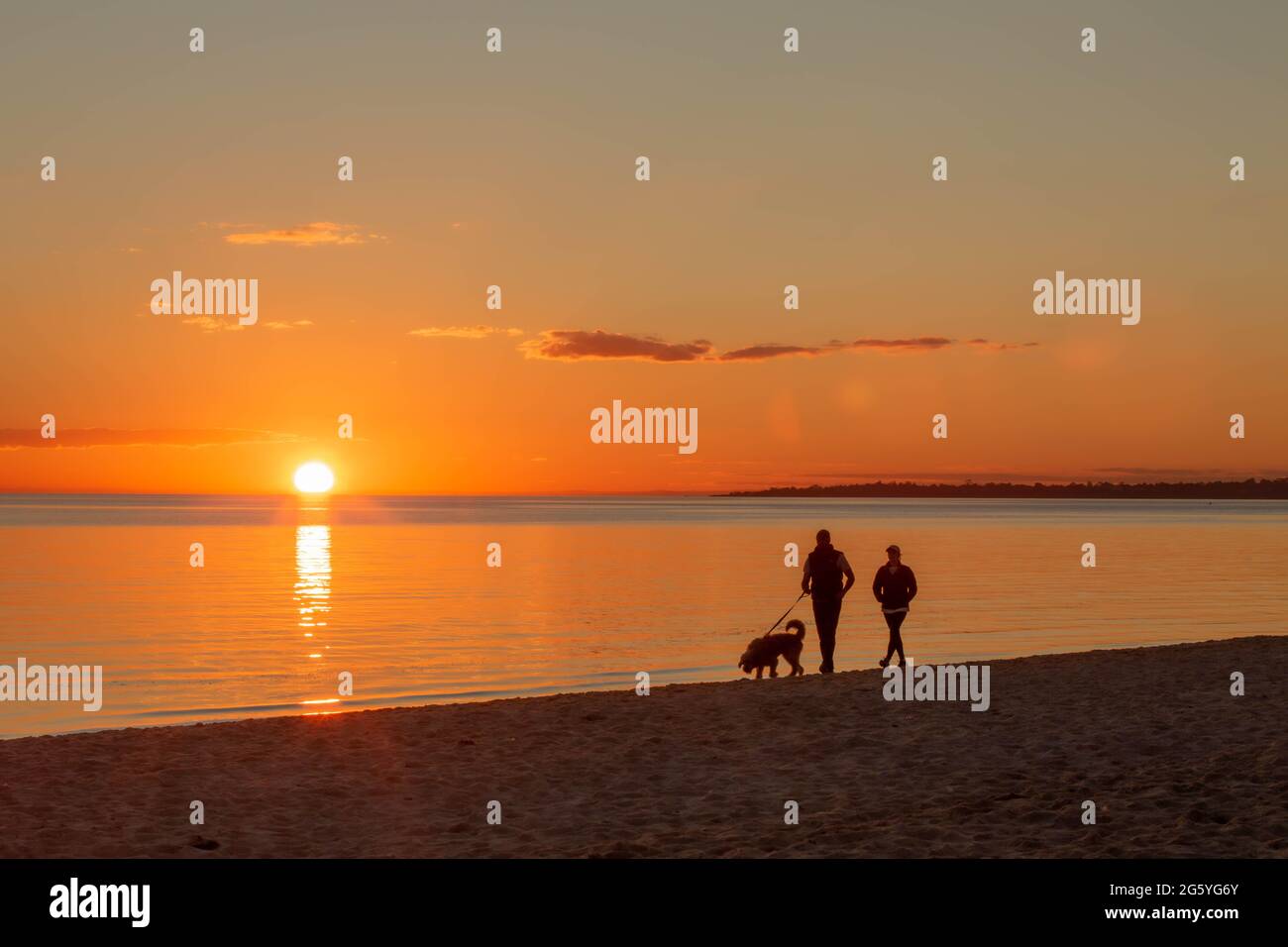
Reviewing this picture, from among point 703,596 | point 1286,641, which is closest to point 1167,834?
point 1286,641

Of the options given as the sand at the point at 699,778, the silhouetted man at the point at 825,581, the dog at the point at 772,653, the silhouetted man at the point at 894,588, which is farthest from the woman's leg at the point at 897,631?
the sand at the point at 699,778

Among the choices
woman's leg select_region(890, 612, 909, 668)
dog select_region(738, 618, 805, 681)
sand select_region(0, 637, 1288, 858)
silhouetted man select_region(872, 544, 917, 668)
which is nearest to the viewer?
sand select_region(0, 637, 1288, 858)

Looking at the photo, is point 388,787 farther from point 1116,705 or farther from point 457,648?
point 457,648

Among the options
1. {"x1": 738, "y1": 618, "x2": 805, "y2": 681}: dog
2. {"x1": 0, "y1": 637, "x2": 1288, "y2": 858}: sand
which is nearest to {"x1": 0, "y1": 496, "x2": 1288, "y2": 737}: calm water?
{"x1": 738, "y1": 618, "x2": 805, "y2": 681}: dog

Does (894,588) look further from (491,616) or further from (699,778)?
(491,616)

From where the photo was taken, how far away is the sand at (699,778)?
973 cm

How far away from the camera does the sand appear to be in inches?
383

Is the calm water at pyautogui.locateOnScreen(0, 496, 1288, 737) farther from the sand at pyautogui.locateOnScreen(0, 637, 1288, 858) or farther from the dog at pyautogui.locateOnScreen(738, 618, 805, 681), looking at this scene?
the sand at pyautogui.locateOnScreen(0, 637, 1288, 858)

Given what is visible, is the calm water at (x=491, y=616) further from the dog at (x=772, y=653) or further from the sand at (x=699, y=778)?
the sand at (x=699, y=778)

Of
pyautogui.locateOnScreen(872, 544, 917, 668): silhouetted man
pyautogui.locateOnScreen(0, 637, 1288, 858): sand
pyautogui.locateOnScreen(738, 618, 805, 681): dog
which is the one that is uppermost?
pyautogui.locateOnScreen(872, 544, 917, 668): silhouetted man

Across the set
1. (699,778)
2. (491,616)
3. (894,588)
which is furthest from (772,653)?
(491,616)
